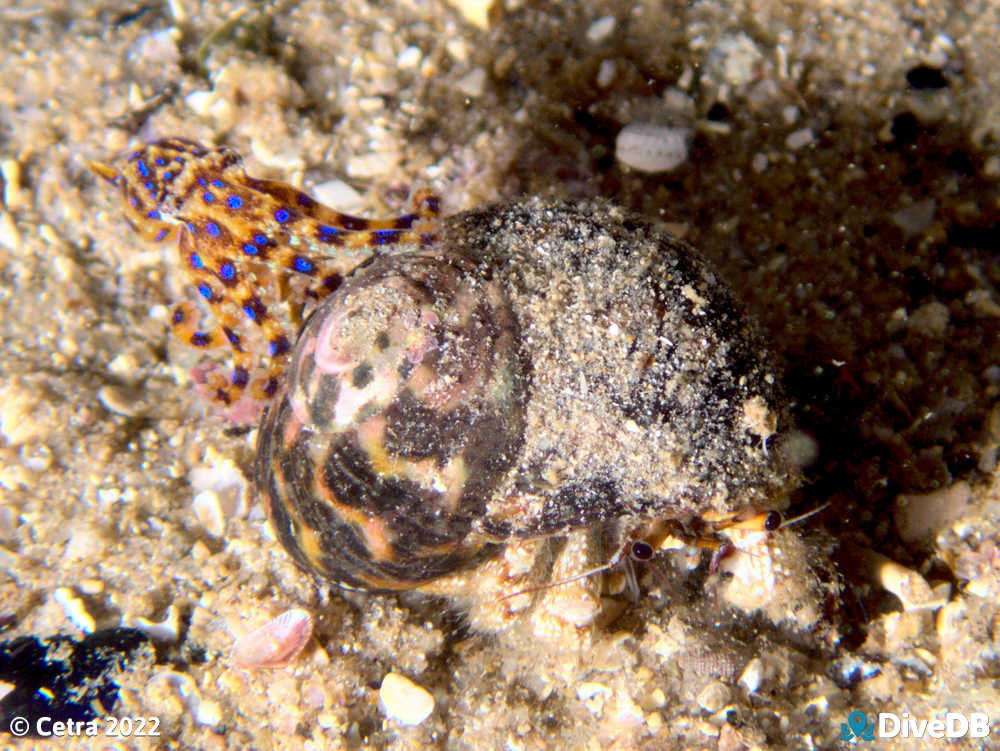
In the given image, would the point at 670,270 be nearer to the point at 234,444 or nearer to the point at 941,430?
the point at 941,430

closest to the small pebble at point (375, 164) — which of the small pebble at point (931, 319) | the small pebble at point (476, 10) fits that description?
the small pebble at point (476, 10)

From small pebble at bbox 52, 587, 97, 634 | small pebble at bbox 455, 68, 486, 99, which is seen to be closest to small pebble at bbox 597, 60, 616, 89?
small pebble at bbox 455, 68, 486, 99

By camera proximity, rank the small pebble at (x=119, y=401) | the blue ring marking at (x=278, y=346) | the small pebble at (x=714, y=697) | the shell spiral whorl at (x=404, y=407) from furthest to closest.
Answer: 1. the small pebble at (x=119, y=401)
2. the blue ring marking at (x=278, y=346)
3. the small pebble at (x=714, y=697)
4. the shell spiral whorl at (x=404, y=407)

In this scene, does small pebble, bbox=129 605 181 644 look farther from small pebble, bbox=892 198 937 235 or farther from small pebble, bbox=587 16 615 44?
small pebble, bbox=892 198 937 235

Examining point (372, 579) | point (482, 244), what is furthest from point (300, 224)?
point (372, 579)

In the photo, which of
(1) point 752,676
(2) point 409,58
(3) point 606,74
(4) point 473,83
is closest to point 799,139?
(3) point 606,74

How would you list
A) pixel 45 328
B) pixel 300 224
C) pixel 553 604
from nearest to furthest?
pixel 553 604, pixel 300 224, pixel 45 328

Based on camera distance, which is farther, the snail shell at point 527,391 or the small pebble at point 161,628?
the small pebble at point 161,628

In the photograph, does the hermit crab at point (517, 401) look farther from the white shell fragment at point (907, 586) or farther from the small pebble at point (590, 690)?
the white shell fragment at point (907, 586)
